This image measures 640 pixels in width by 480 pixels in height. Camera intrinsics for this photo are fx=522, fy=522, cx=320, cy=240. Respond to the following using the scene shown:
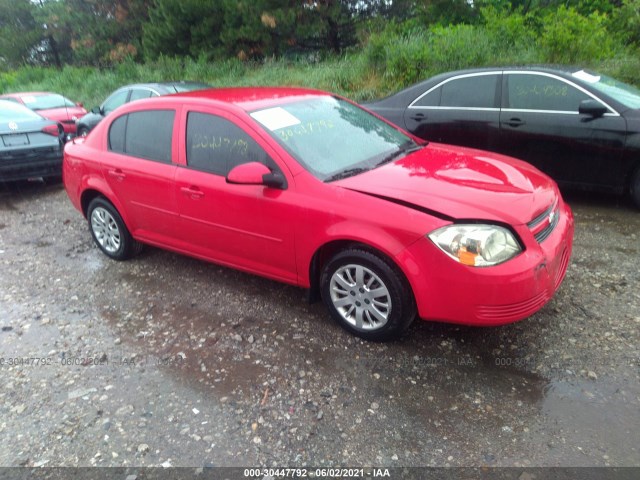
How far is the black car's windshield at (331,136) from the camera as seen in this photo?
366 centimetres

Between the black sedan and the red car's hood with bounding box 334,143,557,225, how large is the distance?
5.92 ft

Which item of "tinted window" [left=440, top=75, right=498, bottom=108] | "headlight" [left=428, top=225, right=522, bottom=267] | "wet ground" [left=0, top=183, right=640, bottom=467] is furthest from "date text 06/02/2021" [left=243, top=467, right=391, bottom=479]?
"tinted window" [left=440, top=75, right=498, bottom=108]

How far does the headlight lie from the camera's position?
299 cm

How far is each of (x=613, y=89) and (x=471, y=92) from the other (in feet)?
4.74

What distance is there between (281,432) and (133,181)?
2676 millimetres

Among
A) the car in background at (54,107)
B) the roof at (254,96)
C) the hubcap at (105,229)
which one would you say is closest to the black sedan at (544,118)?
the roof at (254,96)

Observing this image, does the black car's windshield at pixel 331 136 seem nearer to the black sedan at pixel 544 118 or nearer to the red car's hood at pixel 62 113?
the black sedan at pixel 544 118

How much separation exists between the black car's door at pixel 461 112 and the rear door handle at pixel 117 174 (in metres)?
3.39

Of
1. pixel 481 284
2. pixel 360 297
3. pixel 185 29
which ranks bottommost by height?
pixel 360 297

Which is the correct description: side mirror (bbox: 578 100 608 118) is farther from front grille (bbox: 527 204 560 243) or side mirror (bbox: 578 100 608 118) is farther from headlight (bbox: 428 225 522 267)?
headlight (bbox: 428 225 522 267)

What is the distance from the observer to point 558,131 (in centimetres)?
546

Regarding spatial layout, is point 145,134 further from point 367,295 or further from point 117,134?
point 367,295

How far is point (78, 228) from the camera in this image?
20.8ft

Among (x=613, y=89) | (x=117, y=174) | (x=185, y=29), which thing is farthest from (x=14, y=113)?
(x=185, y=29)
